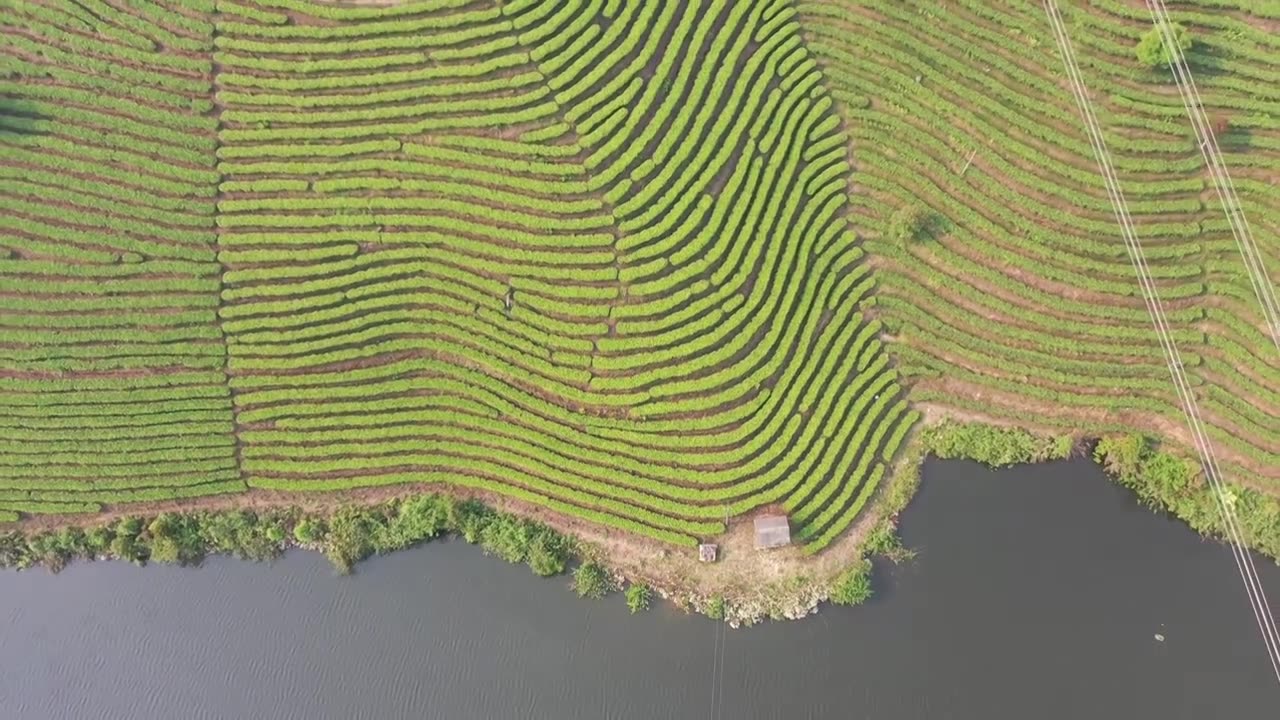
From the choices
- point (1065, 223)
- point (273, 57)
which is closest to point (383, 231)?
point (273, 57)

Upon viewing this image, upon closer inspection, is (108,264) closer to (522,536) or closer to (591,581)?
(522,536)

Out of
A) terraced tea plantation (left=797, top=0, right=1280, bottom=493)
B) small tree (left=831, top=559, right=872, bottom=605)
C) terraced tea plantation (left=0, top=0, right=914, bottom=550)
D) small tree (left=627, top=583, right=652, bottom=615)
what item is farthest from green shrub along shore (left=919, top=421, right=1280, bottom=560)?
small tree (left=627, top=583, right=652, bottom=615)

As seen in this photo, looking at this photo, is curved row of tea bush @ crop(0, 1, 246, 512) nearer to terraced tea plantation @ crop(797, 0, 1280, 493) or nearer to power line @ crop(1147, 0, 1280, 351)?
terraced tea plantation @ crop(797, 0, 1280, 493)

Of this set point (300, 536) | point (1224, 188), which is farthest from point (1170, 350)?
point (300, 536)

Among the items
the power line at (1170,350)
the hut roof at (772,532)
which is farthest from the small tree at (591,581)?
the power line at (1170,350)

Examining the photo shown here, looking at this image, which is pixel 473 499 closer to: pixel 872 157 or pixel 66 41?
pixel 872 157

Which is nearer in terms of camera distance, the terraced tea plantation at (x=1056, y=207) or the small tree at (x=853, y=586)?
the small tree at (x=853, y=586)

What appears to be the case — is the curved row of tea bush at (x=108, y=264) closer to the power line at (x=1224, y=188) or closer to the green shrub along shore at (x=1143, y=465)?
the green shrub along shore at (x=1143, y=465)
